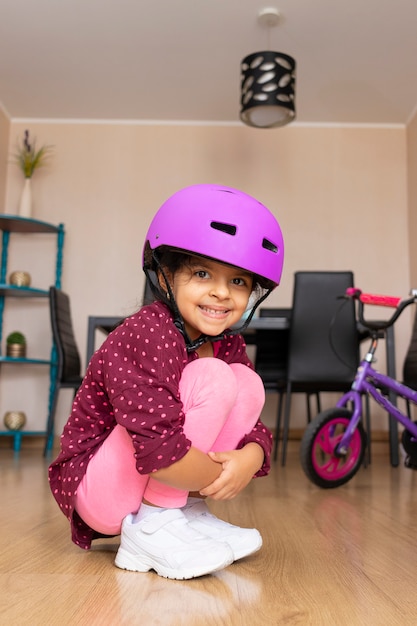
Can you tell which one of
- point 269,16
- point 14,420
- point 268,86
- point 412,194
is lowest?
point 14,420

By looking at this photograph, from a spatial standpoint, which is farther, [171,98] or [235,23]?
[171,98]

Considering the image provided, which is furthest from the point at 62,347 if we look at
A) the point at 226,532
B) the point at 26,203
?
the point at 226,532

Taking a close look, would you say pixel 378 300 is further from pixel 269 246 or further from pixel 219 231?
pixel 219 231

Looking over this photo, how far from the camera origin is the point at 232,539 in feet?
3.50

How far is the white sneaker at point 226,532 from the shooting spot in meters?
1.06

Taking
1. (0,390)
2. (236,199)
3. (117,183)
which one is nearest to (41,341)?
(0,390)

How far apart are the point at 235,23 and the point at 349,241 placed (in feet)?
6.19

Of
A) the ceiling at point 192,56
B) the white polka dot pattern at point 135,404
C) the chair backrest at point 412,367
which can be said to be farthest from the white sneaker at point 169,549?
the ceiling at point 192,56

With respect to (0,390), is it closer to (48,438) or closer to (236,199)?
(48,438)

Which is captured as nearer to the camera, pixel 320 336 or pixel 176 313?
pixel 176 313

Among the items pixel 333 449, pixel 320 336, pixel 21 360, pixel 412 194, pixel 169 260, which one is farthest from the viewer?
pixel 412 194

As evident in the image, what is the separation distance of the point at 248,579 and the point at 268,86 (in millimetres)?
2798

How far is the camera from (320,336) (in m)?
3.11

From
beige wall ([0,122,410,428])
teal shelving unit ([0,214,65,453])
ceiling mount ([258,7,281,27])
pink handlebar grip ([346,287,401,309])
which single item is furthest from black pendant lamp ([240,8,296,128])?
teal shelving unit ([0,214,65,453])
